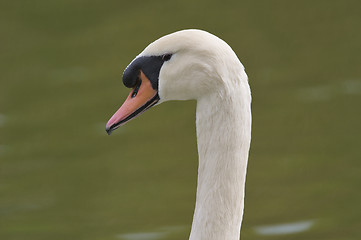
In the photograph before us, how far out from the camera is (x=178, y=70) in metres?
3.45

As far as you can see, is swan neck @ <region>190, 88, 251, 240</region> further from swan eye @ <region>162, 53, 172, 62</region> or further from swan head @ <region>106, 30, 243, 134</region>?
swan eye @ <region>162, 53, 172, 62</region>

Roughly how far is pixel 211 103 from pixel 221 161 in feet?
0.74

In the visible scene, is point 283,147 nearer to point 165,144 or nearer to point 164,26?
point 165,144

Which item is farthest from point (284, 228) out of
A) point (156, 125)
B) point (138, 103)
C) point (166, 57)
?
point (166, 57)

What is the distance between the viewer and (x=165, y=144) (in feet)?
24.3

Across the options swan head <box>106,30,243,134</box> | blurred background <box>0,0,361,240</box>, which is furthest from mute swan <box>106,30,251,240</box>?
blurred background <box>0,0,361,240</box>

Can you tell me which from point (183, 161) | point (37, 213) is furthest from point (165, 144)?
point (37, 213)

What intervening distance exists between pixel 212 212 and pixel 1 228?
10.0ft

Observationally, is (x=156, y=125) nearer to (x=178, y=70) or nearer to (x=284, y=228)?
(x=284, y=228)

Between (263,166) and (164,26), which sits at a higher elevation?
(164,26)

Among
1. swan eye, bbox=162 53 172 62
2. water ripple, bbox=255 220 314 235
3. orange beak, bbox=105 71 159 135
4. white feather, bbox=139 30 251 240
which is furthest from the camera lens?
water ripple, bbox=255 220 314 235

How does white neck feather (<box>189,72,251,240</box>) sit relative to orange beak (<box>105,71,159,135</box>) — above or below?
below

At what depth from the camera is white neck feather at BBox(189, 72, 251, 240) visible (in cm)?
335

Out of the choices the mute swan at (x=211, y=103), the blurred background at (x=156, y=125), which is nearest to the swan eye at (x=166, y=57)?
the mute swan at (x=211, y=103)
